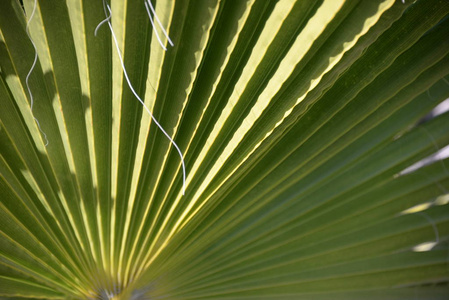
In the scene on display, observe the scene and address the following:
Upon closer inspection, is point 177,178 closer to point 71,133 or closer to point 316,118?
point 71,133

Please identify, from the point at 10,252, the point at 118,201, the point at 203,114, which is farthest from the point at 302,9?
the point at 10,252

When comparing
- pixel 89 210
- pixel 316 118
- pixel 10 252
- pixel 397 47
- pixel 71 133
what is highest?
pixel 397 47

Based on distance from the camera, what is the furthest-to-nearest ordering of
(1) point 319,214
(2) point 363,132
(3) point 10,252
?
Answer: (1) point 319,214 → (2) point 363,132 → (3) point 10,252

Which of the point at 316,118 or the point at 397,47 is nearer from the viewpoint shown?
the point at 397,47

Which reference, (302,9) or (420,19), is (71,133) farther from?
(420,19)

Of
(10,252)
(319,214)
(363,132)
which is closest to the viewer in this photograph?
(10,252)

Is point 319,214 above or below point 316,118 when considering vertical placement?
below
